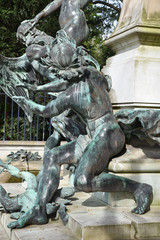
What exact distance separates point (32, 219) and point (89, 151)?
0.73 metres

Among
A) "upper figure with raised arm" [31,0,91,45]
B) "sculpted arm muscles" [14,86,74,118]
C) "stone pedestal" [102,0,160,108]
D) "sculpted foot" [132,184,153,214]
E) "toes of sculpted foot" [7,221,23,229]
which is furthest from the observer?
"upper figure with raised arm" [31,0,91,45]

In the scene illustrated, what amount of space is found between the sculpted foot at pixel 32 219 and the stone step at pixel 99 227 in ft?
0.13

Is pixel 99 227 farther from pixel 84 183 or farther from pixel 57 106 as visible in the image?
pixel 57 106

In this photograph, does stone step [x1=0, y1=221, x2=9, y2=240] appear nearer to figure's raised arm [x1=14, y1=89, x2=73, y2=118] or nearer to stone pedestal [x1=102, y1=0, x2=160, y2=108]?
figure's raised arm [x1=14, y1=89, x2=73, y2=118]

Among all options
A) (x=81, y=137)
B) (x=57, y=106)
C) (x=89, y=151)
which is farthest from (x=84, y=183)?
(x=57, y=106)

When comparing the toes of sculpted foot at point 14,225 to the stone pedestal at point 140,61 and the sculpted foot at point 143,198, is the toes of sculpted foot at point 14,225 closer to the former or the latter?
the sculpted foot at point 143,198

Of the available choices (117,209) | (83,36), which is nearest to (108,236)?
(117,209)

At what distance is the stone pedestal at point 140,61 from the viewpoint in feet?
12.0

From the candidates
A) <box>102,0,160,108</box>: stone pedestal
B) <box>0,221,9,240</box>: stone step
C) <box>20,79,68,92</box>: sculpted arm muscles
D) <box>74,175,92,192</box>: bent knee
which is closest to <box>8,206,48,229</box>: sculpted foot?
<box>0,221,9,240</box>: stone step

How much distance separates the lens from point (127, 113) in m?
3.32

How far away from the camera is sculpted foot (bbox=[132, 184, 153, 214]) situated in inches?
116

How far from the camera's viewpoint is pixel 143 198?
9.82 ft

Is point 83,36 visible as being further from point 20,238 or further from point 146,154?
point 20,238

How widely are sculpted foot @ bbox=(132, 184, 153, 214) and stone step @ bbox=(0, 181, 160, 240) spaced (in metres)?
0.05
